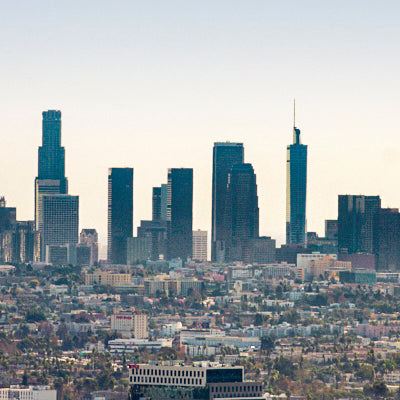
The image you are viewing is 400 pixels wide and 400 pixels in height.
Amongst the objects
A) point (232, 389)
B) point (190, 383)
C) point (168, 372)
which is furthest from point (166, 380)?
point (232, 389)

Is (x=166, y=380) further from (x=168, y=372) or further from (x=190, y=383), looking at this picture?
(x=190, y=383)

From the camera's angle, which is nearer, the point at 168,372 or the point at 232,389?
the point at 232,389

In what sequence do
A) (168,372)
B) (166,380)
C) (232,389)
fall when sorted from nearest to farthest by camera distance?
(232,389)
(166,380)
(168,372)

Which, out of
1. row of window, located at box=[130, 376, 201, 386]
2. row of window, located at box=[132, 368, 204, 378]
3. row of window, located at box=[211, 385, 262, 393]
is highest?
row of window, located at box=[132, 368, 204, 378]

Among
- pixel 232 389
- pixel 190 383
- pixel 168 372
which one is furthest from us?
pixel 168 372

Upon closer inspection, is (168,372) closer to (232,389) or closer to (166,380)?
(166,380)

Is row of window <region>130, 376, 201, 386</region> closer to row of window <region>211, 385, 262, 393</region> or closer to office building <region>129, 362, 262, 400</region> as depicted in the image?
office building <region>129, 362, 262, 400</region>

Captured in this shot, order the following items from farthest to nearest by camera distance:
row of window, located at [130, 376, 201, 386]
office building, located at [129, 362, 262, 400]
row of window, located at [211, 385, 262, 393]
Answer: row of window, located at [130, 376, 201, 386], row of window, located at [211, 385, 262, 393], office building, located at [129, 362, 262, 400]

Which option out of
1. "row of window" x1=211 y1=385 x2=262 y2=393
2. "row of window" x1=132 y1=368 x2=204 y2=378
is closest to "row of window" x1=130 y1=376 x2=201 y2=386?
"row of window" x1=132 y1=368 x2=204 y2=378

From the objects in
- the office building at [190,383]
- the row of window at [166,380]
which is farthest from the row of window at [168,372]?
the row of window at [166,380]

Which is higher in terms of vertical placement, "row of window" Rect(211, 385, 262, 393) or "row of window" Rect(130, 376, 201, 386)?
"row of window" Rect(130, 376, 201, 386)

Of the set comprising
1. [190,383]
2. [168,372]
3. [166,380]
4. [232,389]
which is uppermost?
[168,372]

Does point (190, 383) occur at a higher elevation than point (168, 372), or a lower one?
lower
